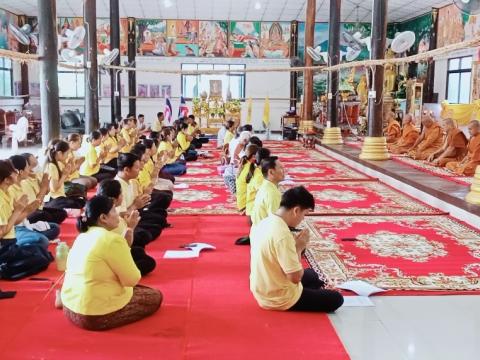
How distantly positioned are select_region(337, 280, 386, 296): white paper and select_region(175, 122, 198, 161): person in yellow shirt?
7.30 meters

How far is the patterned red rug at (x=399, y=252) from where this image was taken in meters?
4.71

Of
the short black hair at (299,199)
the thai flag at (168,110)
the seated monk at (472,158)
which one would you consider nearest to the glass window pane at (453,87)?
the thai flag at (168,110)

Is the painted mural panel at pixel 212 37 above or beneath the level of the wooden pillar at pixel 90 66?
above

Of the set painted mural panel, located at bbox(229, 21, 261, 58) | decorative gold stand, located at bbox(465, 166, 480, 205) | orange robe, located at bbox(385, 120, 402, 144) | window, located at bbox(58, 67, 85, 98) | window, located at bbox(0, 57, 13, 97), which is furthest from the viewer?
painted mural panel, located at bbox(229, 21, 261, 58)

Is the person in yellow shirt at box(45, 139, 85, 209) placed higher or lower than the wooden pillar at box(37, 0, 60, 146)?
lower

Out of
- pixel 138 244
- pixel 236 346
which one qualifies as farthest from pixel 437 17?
pixel 236 346

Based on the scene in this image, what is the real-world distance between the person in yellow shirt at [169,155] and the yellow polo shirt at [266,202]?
4833 millimetres

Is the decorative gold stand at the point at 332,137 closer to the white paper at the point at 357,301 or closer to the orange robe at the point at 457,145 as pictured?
the orange robe at the point at 457,145

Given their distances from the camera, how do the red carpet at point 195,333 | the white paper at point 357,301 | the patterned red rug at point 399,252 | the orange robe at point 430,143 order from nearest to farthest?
the red carpet at point 195,333
the white paper at point 357,301
the patterned red rug at point 399,252
the orange robe at point 430,143

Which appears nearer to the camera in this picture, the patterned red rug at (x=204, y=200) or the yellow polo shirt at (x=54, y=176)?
the yellow polo shirt at (x=54, y=176)

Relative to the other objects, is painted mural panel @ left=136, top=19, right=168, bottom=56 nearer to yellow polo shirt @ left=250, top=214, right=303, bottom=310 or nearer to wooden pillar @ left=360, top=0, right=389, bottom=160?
wooden pillar @ left=360, top=0, right=389, bottom=160

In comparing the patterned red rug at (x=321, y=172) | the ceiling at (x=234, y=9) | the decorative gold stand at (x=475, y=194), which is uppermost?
the ceiling at (x=234, y=9)

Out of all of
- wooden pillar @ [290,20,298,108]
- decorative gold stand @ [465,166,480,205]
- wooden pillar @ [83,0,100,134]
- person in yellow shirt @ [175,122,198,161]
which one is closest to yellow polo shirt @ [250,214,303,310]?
decorative gold stand @ [465,166,480,205]

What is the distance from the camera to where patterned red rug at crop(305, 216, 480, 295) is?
4.71 meters
